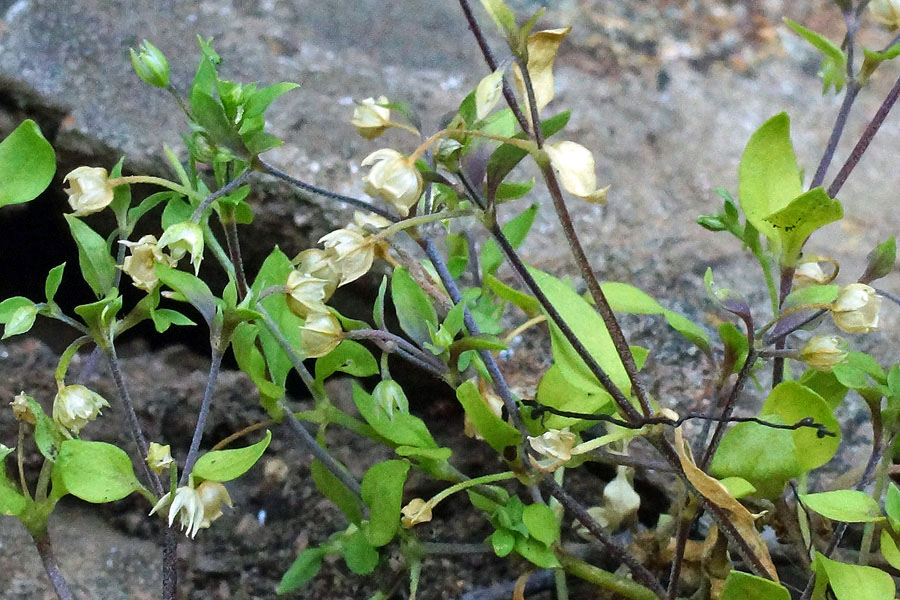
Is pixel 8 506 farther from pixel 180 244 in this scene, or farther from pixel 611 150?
pixel 611 150

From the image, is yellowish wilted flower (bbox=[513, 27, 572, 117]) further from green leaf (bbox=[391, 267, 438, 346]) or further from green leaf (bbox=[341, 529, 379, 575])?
green leaf (bbox=[341, 529, 379, 575])

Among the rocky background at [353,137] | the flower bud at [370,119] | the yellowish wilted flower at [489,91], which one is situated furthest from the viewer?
the rocky background at [353,137]

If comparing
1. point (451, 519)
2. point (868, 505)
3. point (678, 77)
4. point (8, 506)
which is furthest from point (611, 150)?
point (8, 506)

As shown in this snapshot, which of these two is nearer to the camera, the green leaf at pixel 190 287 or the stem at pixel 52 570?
the green leaf at pixel 190 287

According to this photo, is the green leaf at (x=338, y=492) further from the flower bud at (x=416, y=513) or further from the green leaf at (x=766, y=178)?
the green leaf at (x=766, y=178)

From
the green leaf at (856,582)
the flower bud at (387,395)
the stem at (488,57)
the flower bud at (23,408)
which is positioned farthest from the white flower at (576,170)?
the flower bud at (23,408)

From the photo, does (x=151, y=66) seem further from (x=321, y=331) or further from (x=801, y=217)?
(x=801, y=217)
